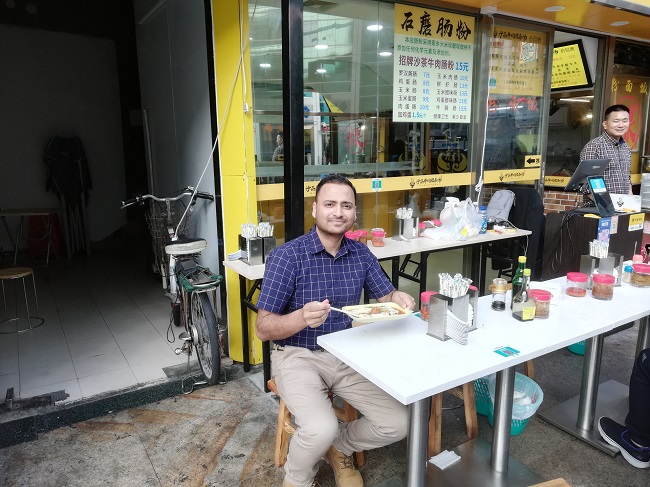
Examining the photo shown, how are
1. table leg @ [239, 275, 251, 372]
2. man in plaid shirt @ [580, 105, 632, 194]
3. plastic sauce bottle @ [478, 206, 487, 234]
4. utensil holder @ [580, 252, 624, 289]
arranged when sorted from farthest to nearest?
man in plaid shirt @ [580, 105, 632, 194]
plastic sauce bottle @ [478, 206, 487, 234]
table leg @ [239, 275, 251, 372]
utensil holder @ [580, 252, 624, 289]

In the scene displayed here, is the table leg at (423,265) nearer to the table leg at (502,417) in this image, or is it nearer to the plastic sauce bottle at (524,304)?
the plastic sauce bottle at (524,304)

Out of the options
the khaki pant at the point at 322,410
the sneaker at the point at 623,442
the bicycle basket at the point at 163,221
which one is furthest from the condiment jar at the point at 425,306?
the bicycle basket at the point at 163,221

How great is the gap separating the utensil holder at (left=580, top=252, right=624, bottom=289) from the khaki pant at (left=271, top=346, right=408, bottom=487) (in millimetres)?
1304

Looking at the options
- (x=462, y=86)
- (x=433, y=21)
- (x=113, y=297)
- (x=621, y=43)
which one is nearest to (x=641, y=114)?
(x=621, y=43)

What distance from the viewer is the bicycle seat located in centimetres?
327

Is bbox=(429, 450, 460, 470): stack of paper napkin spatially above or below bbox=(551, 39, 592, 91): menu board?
below

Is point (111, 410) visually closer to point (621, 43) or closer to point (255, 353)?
point (255, 353)

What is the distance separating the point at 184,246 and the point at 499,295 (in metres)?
2.09

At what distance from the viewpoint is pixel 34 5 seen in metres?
6.18

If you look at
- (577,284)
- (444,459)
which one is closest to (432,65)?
(577,284)

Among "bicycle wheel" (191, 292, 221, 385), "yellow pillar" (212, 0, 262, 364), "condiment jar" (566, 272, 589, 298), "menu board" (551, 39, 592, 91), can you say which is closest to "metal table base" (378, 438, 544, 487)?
"condiment jar" (566, 272, 589, 298)

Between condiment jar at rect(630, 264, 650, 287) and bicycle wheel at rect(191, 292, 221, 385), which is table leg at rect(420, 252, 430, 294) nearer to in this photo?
condiment jar at rect(630, 264, 650, 287)

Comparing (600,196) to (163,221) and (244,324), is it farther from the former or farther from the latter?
(163,221)

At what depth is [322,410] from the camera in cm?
190
